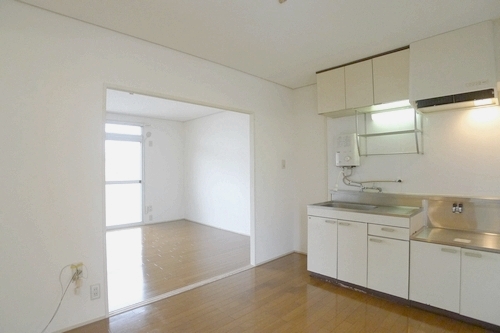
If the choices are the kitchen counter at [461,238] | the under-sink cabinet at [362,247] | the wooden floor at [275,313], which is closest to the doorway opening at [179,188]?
the wooden floor at [275,313]

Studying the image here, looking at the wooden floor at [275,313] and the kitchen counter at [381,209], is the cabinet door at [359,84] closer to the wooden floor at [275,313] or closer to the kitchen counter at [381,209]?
the kitchen counter at [381,209]

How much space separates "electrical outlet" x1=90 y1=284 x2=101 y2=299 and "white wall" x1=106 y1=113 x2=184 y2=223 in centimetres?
438

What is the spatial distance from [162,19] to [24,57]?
1141 mm

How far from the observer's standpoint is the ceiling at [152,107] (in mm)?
4769

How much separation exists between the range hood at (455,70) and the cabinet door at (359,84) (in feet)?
1.50

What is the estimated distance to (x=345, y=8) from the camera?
7.00 feet

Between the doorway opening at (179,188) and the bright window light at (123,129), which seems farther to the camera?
the bright window light at (123,129)

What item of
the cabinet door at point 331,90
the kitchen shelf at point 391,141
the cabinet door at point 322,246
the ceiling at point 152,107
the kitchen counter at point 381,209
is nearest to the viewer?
the kitchen counter at point 381,209

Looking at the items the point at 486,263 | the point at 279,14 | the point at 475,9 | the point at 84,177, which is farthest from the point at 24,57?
the point at 486,263

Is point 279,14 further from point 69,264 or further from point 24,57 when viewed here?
point 69,264

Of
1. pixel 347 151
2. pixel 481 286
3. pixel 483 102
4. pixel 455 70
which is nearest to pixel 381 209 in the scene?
pixel 347 151

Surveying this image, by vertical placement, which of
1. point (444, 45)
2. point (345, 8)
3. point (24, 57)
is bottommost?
point (24, 57)

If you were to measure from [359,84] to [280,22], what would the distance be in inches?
52.0

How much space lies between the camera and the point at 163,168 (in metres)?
6.93
